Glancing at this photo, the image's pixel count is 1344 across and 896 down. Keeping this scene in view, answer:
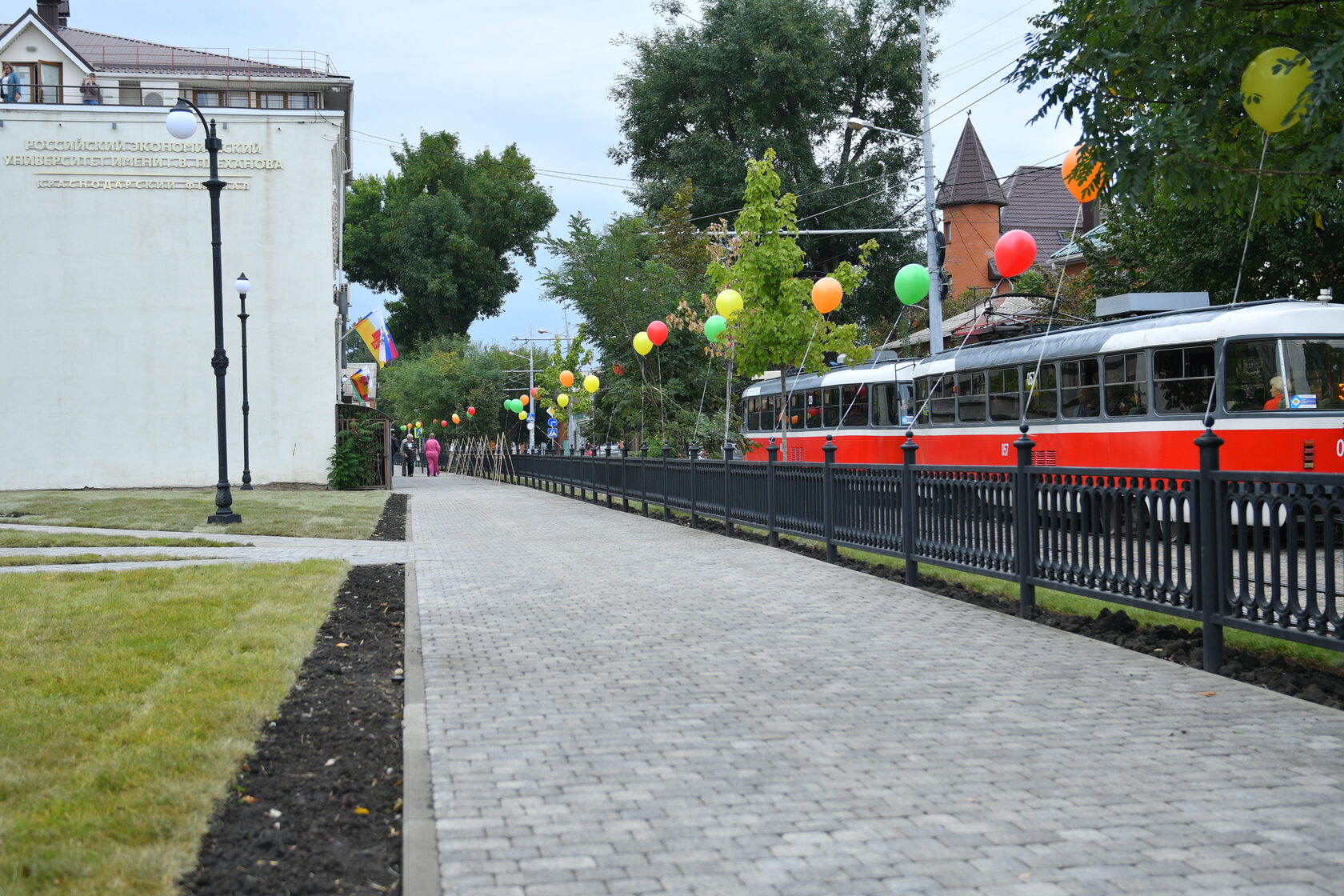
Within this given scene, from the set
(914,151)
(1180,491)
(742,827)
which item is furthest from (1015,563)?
(914,151)

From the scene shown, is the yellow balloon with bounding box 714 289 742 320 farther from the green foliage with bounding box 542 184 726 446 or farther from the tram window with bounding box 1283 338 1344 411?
the tram window with bounding box 1283 338 1344 411

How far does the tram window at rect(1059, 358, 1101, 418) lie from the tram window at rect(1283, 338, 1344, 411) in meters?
3.03

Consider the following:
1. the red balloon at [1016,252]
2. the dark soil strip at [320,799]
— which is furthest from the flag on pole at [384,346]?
the dark soil strip at [320,799]

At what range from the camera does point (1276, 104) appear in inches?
287

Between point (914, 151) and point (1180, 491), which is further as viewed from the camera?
point (914, 151)

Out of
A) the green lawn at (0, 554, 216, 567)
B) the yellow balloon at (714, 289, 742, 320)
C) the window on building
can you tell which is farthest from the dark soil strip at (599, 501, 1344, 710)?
the yellow balloon at (714, 289, 742, 320)

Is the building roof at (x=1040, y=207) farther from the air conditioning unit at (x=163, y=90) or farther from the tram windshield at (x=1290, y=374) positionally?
the tram windshield at (x=1290, y=374)

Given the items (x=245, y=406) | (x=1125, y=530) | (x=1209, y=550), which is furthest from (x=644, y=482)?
(x=1209, y=550)

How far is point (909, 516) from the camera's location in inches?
462

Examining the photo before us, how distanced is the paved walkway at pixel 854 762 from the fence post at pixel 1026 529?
0.25 meters

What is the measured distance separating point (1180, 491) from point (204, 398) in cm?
2985

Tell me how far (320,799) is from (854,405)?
75.5ft

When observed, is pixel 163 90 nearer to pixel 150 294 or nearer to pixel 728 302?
pixel 150 294

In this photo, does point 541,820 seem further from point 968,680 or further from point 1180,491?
point 1180,491
